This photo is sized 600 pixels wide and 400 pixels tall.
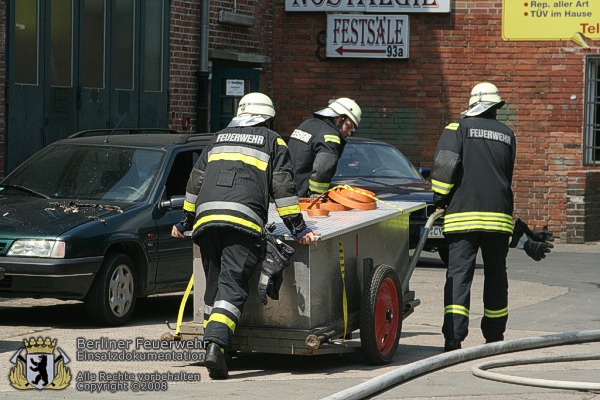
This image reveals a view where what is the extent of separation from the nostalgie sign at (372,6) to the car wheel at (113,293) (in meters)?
11.9

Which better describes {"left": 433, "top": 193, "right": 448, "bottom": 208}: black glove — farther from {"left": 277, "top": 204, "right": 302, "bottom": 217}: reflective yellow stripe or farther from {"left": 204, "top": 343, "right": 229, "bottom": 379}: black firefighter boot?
{"left": 204, "top": 343, "right": 229, "bottom": 379}: black firefighter boot

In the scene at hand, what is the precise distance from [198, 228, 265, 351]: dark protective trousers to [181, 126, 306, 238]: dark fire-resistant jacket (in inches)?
4.2

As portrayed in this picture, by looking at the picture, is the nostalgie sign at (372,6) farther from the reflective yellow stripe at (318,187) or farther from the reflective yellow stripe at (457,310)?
the reflective yellow stripe at (457,310)

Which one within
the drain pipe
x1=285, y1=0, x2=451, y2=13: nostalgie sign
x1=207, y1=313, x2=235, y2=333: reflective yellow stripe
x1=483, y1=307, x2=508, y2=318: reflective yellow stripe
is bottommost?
the drain pipe

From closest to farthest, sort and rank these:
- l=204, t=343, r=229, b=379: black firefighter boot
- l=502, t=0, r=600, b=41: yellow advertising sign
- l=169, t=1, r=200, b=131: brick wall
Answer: l=204, t=343, r=229, b=379: black firefighter boot < l=169, t=1, r=200, b=131: brick wall < l=502, t=0, r=600, b=41: yellow advertising sign

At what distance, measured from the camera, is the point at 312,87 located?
22.9 meters

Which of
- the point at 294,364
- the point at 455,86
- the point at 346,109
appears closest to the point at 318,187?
the point at 346,109

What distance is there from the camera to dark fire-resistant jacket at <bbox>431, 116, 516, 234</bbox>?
9.80 meters

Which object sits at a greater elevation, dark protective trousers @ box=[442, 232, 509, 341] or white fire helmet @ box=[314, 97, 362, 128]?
white fire helmet @ box=[314, 97, 362, 128]

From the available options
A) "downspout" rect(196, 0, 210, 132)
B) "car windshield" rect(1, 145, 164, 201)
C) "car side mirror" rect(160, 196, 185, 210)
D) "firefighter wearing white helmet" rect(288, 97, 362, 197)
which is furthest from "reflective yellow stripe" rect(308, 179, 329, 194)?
"downspout" rect(196, 0, 210, 132)

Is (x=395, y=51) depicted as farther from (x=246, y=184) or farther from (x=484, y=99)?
Answer: (x=246, y=184)

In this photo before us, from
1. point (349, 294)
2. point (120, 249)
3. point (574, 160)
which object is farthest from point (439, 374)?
point (574, 160)

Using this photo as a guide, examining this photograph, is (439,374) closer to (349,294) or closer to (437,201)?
(349,294)

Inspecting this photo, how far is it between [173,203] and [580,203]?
11.5 metres
